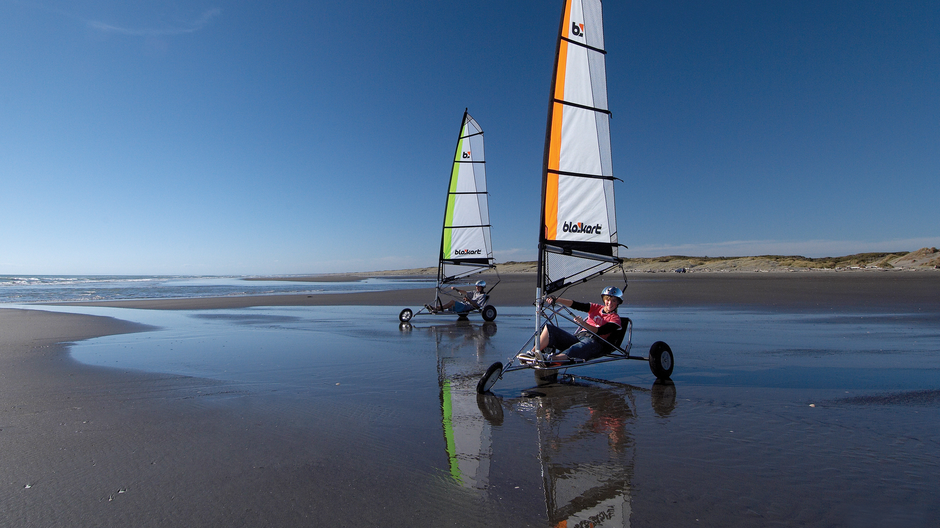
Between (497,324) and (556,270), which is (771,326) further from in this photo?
(556,270)

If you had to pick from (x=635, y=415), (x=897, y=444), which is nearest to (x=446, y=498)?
(x=635, y=415)

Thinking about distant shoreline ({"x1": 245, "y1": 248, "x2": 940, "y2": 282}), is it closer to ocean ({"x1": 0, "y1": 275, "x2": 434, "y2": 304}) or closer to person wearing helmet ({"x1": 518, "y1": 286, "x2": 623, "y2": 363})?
ocean ({"x1": 0, "y1": 275, "x2": 434, "y2": 304})

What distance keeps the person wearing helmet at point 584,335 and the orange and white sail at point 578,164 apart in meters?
0.65

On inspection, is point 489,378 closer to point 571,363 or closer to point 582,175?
point 571,363

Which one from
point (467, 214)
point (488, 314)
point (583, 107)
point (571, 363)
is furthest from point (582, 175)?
point (467, 214)

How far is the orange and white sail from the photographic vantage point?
718cm

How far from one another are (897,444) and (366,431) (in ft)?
15.4

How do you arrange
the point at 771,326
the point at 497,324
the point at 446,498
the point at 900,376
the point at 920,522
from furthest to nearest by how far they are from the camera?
the point at 497,324 < the point at 771,326 < the point at 900,376 < the point at 446,498 < the point at 920,522

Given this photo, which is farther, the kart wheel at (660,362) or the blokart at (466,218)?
the blokart at (466,218)

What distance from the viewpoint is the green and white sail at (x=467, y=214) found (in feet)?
51.2

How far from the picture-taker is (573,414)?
523cm

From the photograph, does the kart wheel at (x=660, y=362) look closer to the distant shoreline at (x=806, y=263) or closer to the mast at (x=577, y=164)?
the mast at (x=577, y=164)

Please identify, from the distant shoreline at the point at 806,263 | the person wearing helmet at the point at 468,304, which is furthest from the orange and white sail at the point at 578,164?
the distant shoreline at the point at 806,263

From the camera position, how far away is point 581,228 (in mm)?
7359
